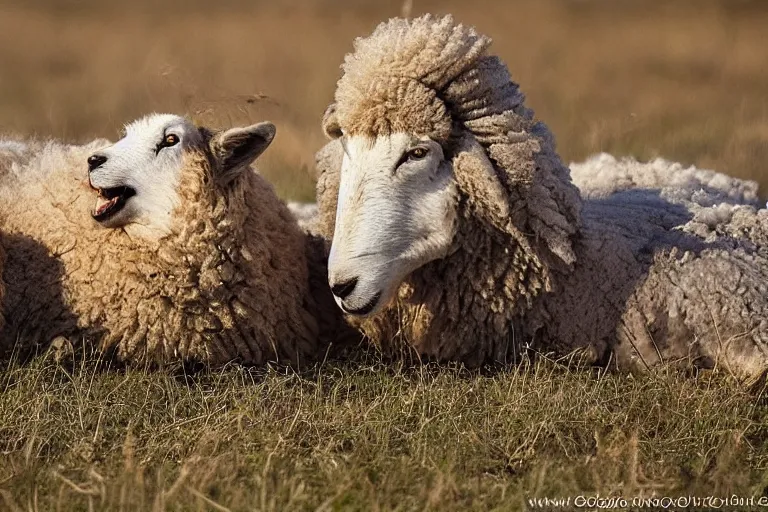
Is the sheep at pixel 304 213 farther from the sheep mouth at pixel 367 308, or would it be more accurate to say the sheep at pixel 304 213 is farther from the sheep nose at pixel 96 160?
the sheep mouth at pixel 367 308

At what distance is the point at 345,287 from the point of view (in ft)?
15.8

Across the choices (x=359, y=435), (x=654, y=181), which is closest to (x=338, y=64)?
(x=654, y=181)

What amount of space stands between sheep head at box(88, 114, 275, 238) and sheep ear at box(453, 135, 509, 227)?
95cm

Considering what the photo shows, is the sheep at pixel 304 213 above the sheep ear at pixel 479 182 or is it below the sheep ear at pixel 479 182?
below

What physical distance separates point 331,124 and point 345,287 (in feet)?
3.10

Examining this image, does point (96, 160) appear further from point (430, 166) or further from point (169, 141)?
point (430, 166)

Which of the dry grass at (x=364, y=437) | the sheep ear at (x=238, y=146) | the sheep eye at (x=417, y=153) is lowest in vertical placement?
the dry grass at (x=364, y=437)

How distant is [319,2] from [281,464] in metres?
14.3

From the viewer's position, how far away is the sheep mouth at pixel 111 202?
207 inches

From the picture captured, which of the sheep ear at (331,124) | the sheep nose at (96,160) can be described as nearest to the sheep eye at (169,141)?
the sheep nose at (96,160)

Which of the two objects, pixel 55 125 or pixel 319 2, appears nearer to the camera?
pixel 55 125

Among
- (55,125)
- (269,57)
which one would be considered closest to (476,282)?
(55,125)

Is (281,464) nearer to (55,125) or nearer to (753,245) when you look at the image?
(753,245)

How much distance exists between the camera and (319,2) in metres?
17.7
